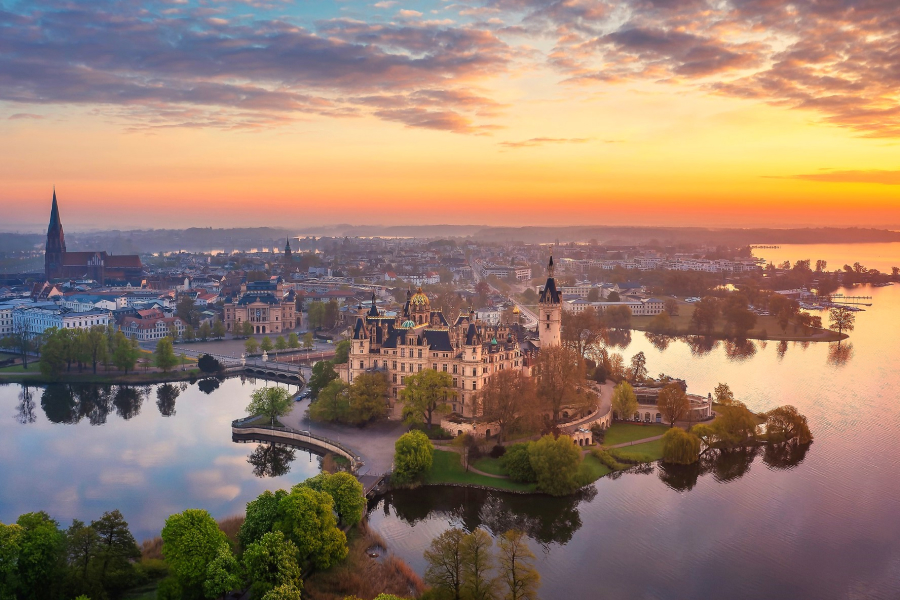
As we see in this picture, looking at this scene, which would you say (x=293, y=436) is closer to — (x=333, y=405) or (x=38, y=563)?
(x=333, y=405)

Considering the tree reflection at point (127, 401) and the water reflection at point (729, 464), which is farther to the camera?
the tree reflection at point (127, 401)

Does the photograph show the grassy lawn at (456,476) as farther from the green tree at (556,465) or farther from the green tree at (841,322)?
the green tree at (841,322)

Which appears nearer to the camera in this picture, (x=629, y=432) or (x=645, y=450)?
(x=645, y=450)

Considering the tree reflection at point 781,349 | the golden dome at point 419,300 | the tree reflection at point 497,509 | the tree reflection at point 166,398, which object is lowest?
the tree reflection at point 166,398

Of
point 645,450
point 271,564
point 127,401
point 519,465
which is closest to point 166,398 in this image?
point 127,401

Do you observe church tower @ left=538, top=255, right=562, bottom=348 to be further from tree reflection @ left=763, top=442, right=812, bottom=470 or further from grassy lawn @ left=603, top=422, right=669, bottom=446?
tree reflection @ left=763, top=442, right=812, bottom=470

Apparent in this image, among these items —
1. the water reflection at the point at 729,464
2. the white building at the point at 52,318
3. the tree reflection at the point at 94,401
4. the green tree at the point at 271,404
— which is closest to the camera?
the water reflection at the point at 729,464

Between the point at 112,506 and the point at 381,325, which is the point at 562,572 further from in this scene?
the point at 381,325

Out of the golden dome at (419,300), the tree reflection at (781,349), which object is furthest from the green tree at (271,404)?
the tree reflection at (781,349)
